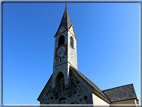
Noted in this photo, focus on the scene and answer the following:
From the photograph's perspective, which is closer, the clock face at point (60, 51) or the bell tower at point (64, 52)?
the bell tower at point (64, 52)

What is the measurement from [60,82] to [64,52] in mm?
5000

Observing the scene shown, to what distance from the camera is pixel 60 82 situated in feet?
75.4

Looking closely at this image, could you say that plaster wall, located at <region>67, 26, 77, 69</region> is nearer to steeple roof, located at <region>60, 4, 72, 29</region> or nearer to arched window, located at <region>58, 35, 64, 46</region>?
steeple roof, located at <region>60, 4, 72, 29</region>

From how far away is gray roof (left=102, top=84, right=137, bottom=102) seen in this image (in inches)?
1054

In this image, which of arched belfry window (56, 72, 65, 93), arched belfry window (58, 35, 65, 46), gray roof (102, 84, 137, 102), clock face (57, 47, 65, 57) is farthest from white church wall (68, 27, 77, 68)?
gray roof (102, 84, 137, 102)

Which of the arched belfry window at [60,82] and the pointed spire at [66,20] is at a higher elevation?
the pointed spire at [66,20]

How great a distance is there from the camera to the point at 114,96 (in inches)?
1125

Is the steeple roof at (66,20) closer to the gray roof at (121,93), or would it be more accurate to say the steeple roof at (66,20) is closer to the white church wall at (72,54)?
the white church wall at (72,54)

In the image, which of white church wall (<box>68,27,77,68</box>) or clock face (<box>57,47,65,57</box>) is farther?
clock face (<box>57,47,65,57</box>)

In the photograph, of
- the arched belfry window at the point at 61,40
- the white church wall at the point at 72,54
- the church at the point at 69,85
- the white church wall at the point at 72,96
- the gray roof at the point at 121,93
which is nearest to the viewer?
the white church wall at the point at 72,96

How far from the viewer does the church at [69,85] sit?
65.0 ft

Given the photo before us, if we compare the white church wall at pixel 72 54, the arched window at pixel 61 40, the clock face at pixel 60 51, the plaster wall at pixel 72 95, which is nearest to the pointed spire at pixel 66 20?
the white church wall at pixel 72 54

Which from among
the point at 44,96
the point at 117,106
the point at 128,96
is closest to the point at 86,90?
the point at 44,96

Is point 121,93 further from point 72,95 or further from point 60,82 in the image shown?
point 60,82
